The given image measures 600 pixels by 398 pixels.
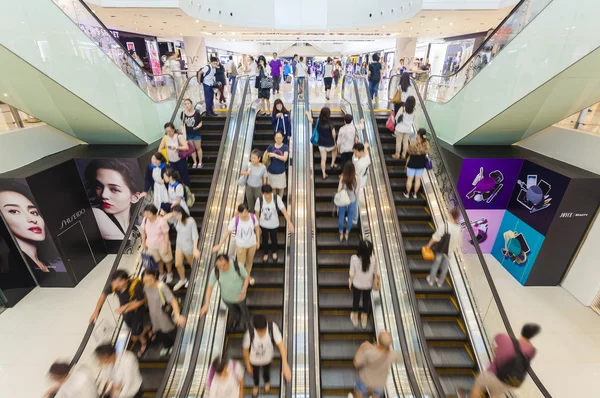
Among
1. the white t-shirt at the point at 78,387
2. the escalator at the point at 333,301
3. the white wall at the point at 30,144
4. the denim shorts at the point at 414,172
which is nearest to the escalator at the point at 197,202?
the white t-shirt at the point at 78,387

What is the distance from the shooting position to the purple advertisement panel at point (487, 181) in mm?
6859

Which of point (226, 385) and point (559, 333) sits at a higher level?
point (226, 385)

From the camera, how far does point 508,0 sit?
406 inches

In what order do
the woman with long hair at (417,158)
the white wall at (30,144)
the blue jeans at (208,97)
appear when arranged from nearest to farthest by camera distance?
1. the woman with long hair at (417,158)
2. the white wall at (30,144)
3. the blue jeans at (208,97)

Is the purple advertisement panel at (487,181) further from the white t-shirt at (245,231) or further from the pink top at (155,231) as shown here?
the pink top at (155,231)

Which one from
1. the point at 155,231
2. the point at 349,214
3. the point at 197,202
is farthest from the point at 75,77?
the point at 349,214

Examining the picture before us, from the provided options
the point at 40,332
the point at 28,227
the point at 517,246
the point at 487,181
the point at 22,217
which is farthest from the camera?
the point at 517,246

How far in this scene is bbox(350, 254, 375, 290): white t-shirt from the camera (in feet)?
13.5

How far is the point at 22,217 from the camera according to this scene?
6.19 metres

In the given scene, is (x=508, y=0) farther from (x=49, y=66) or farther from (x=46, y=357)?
(x=46, y=357)

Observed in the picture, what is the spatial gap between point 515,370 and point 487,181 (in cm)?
486

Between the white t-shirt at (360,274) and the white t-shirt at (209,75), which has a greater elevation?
the white t-shirt at (209,75)

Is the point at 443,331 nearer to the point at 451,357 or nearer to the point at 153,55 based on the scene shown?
the point at 451,357

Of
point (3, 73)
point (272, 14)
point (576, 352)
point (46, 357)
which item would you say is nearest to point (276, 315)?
point (46, 357)
